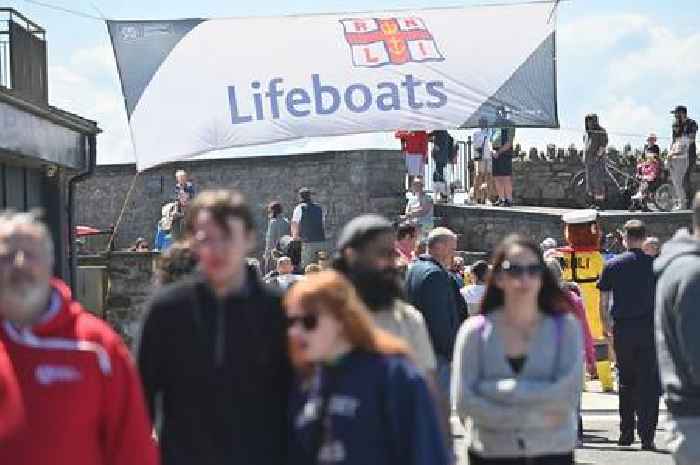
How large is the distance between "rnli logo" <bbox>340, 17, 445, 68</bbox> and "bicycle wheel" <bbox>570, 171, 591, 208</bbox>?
6219mm

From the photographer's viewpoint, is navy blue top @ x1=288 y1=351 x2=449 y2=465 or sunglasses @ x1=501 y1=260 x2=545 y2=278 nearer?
navy blue top @ x1=288 y1=351 x2=449 y2=465

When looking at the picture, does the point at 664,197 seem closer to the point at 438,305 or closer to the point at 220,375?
the point at 438,305

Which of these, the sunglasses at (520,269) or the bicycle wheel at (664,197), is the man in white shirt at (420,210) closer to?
the bicycle wheel at (664,197)

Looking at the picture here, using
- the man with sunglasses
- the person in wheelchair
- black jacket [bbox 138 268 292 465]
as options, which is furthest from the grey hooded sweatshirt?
the person in wheelchair

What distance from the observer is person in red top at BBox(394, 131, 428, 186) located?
24641 mm

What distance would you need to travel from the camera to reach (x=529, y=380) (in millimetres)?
6547

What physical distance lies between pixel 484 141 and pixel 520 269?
58.1 feet

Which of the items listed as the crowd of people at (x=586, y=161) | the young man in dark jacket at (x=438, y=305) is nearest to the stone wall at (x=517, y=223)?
the crowd of people at (x=586, y=161)

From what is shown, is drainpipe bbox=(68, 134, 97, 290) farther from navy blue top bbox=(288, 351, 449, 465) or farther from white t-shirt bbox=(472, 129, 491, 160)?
navy blue top bbox=(288, 351, 449, 465)

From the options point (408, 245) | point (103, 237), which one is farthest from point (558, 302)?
point (103, 237)

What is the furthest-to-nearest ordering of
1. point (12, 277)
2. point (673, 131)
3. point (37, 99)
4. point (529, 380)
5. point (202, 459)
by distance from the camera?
point (673, 131) < point (37, 99) < point (529, 380) < point (202, 459) < point (12, 277)

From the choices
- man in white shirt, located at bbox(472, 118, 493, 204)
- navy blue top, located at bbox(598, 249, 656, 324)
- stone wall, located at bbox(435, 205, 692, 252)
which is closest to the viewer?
navy blue top, located at bbox(598, 249, 656, 324)

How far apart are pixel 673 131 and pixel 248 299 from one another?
62.7 ft

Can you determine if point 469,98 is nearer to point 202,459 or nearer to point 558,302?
point 558,302
